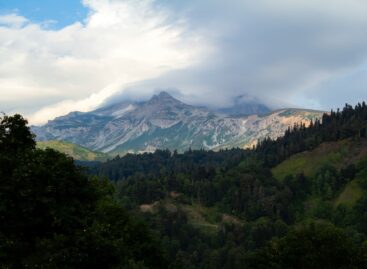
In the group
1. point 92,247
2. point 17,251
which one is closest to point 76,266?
point 92,247

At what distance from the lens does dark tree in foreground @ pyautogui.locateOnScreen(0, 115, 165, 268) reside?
52.2 m

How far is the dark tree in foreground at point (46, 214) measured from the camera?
52.2 metres

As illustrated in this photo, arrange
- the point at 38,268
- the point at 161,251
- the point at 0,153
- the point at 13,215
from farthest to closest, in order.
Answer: the point at 161,251
the point at 0,153
the point at 13,215
the point at 38,268

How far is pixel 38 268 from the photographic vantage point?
50812 millimetres

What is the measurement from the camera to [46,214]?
56031 mm

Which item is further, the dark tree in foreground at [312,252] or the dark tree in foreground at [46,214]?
the dark tree in foreground at [312,252]

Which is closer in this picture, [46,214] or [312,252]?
[46,214]

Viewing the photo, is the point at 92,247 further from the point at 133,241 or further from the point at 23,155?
the point at 133,241

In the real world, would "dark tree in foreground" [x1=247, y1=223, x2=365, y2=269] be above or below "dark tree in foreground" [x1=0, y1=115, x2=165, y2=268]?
below

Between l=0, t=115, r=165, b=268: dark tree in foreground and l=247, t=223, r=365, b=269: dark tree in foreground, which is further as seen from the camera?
l=247, t=223, r=365, b=269: dark tree in foreground

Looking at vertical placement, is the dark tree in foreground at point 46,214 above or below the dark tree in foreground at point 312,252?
above

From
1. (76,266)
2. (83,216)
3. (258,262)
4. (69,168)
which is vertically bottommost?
(258,262)

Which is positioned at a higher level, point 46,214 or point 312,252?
point 46,214

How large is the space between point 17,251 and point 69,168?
1283 cm
